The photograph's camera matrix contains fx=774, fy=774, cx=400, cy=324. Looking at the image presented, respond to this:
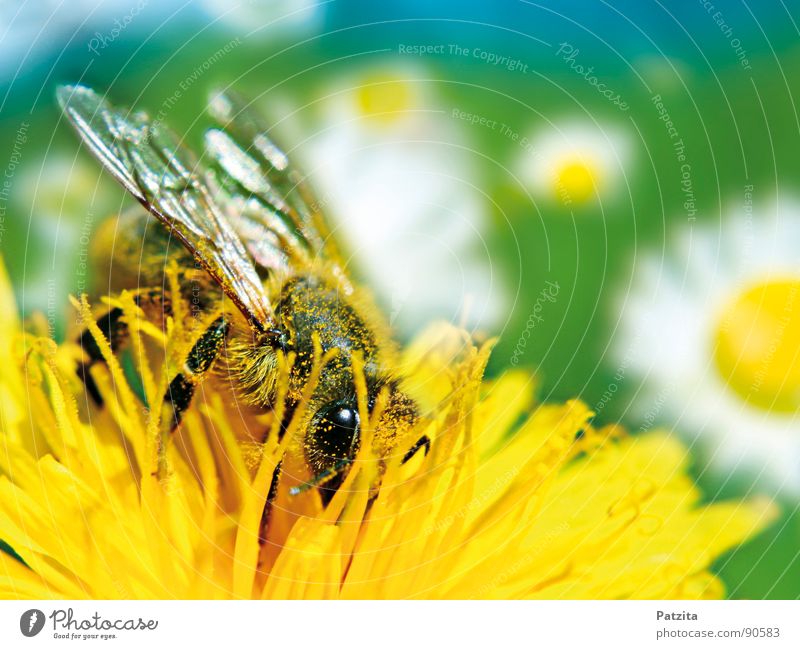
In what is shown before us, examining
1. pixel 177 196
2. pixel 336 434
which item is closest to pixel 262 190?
pixel 177 196

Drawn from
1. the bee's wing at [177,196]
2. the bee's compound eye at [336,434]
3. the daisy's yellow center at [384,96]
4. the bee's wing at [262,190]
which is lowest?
the bee's compound eye at [336,434]

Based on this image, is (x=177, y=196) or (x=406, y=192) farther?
(x=406, y=192)

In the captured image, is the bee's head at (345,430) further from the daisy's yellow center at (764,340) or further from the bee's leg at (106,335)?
the daisy's yellow center at (764,340)

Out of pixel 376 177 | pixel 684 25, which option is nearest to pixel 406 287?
pixel 376 177

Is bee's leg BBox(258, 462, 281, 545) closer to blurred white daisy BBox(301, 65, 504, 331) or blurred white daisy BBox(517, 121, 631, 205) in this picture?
blurred white daisy BBox(301, 65, 504, 331)

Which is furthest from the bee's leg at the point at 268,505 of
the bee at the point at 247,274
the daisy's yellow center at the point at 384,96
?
the daisy's yellow center at the point at 384,96

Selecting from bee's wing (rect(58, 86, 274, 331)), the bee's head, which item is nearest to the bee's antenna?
the bee's head
